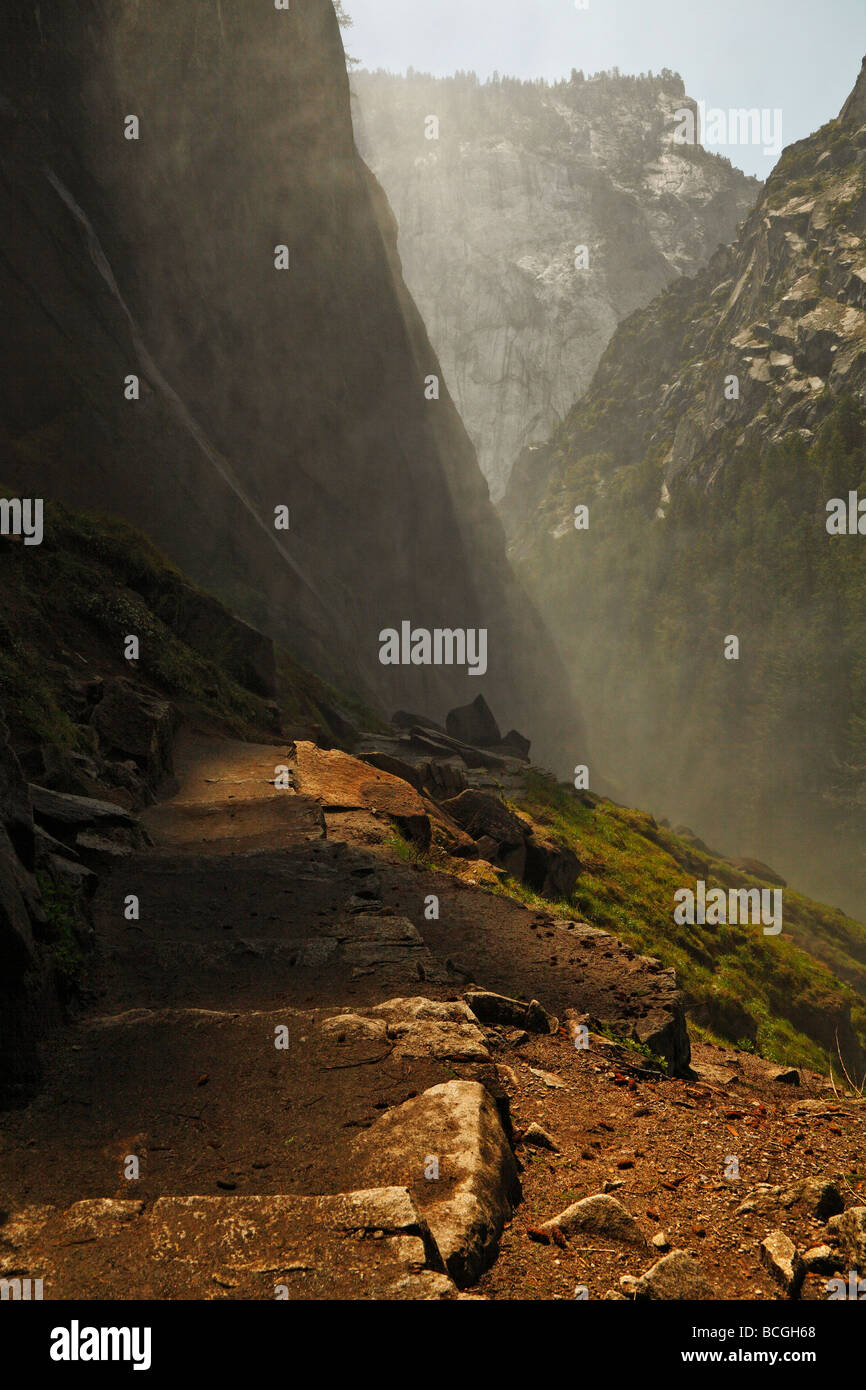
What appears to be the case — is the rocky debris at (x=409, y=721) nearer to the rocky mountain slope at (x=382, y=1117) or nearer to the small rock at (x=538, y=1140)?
the rocky mountain slope at (x=382, y=1117)

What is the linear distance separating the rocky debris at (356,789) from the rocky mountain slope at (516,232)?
15959 cm

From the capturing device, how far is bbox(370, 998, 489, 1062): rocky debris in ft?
16.1

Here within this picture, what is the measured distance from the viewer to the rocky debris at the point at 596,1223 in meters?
3.57

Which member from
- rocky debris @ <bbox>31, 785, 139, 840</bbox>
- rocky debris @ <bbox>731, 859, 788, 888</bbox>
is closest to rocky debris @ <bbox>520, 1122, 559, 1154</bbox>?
rocky debris @ <bbox>31, 785, 139, 840</bbox>

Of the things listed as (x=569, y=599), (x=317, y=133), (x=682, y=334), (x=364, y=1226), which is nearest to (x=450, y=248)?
(x=682, y=334)

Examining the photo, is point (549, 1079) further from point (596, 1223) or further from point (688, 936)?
point (688, 936)

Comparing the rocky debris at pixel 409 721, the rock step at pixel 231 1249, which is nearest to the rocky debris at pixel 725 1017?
the rock step at pixel 231 1249

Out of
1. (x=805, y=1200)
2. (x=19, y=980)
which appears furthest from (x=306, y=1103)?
(x=805, y=1200)

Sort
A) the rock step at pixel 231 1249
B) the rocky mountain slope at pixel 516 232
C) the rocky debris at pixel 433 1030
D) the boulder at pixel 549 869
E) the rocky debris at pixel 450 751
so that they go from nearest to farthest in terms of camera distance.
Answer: the rock step at pixel 231 1249 < the rocky debris at pixel 433 1030 < the boulder at pixel 549 869 < the rocky debris at pixel 450 751 < the rocky mountain slope at pixel 516 232

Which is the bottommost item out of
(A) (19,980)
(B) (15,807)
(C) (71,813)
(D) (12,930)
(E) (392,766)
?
(A) (19,980)

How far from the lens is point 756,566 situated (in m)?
83.5

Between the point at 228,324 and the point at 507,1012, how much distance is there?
36.2 meters

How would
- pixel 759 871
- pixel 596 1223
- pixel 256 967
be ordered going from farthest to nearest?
pixel 759 871 → pixel 256 967 → pixel 596 1223
